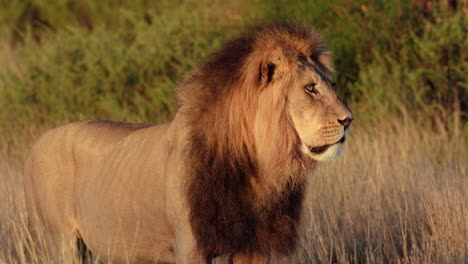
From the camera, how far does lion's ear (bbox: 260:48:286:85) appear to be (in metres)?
4.36

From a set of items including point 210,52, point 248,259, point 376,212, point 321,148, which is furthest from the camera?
point 210,52

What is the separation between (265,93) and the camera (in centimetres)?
435

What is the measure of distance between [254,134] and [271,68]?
0.33 meters

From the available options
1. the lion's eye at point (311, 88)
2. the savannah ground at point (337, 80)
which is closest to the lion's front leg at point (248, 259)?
the lion's eye at point (311, 88)

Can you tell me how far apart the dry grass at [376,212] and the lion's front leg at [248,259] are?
0.15 m

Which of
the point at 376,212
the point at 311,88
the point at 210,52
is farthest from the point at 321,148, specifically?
the point at 210,52

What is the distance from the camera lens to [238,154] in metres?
4.37

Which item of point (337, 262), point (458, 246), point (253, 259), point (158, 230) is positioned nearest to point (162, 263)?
point (158, 230)

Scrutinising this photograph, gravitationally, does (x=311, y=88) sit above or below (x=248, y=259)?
above

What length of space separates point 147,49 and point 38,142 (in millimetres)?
6193

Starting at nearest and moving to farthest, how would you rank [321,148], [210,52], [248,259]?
[321,148], [248,259], [210,52]

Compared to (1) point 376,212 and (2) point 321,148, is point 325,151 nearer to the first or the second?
(2) point 321,148

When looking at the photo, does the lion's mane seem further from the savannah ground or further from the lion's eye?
the savannah ground

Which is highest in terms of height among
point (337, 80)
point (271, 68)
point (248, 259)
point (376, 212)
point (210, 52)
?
point (271, 68)
